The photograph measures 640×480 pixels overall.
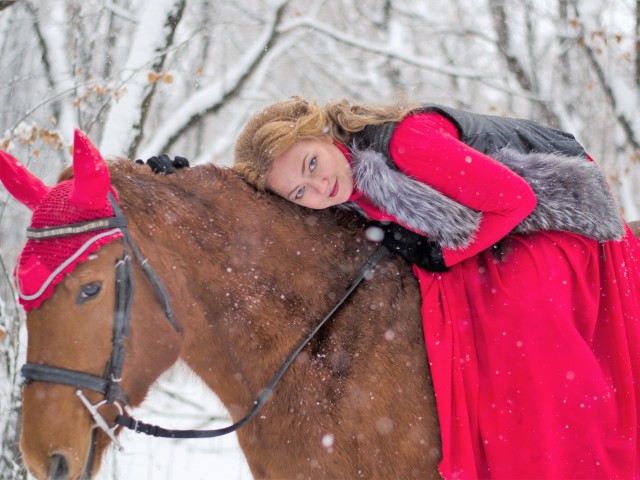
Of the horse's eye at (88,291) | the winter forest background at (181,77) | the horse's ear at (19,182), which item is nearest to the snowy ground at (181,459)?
the winter forest background at (181,77)

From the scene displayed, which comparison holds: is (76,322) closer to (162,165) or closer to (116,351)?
(116,351)

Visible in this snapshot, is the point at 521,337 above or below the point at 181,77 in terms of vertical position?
below

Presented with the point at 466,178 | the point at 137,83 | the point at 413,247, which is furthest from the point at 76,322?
the point at 137,83

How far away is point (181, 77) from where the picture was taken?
23.5 feet

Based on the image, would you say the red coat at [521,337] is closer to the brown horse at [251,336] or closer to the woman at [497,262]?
the woman at [497,262]

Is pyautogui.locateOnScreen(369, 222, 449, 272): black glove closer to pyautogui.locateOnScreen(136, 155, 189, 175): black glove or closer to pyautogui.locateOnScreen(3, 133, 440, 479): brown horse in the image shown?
pyautogui.locateOnScreen(3, 133, 440, 479): brown horse

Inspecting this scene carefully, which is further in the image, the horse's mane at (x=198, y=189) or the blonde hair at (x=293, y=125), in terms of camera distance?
the blonde hair at (x=293, y=125)

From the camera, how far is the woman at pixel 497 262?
6.84 feet

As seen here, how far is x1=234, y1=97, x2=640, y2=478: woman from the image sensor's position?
2.08 meters

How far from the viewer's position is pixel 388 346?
2.25 m

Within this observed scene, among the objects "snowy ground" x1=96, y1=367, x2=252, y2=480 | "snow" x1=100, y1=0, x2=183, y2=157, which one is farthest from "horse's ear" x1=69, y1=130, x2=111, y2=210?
"snowy ground" x1=96, y1=367, x2=252, y2=480

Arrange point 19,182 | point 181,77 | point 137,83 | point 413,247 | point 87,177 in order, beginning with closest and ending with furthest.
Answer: point 87,177, point 19,182, point 413,247, point 137,83, point 181,77

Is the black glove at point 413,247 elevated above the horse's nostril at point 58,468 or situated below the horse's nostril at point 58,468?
above

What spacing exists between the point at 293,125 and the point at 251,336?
882 millimetres
